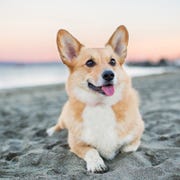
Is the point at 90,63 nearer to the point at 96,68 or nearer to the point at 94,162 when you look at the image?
the point at 96,68

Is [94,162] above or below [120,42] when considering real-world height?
below

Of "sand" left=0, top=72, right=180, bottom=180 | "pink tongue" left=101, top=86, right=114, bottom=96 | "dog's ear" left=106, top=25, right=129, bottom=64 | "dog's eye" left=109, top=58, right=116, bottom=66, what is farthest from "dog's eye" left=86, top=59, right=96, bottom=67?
"sand" left=0, top=72, right=180, bottom=180

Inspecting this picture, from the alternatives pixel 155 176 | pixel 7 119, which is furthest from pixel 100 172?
pixel 7 119

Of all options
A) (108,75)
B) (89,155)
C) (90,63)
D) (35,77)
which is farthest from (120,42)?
(35,77)

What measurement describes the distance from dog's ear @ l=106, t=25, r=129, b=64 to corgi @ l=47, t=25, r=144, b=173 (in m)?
0.18

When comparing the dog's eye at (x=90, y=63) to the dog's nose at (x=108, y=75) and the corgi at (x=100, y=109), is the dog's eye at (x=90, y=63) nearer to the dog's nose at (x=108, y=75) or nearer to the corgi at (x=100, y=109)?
the corgi at (x=100, y=109)

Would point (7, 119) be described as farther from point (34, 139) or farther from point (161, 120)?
point (161, 120)

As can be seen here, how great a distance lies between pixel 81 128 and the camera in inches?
126

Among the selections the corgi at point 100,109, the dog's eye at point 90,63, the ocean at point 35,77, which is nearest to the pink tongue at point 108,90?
the corgi at point 100,109

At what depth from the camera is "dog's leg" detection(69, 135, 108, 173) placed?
2941 millimetres

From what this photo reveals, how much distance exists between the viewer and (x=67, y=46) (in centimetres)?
347

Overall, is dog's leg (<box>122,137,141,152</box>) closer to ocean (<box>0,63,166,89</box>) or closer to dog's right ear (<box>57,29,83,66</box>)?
dog's right ear (<box>57,29,83,66</box>)

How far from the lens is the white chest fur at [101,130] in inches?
125

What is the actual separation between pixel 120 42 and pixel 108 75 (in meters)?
0.62
